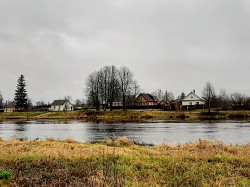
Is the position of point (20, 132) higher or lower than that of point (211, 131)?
lower

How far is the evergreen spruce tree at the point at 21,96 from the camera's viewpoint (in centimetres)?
8006

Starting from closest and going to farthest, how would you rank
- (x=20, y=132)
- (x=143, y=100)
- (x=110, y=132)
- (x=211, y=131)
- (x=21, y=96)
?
(x=211, y=131), (x=110, y=132), (x=20, y=132), (x=21, y=96), (x=143, y=100)

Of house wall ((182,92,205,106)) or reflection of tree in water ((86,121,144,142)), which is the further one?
house wall ((182,92,205,106))

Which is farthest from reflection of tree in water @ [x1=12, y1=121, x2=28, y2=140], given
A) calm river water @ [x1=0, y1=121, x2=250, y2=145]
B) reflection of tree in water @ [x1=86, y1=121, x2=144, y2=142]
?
reflection of tree in water @ [x1=86, y1=121, x2=144, y2=142]

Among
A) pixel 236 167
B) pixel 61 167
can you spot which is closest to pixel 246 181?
pixel 236 167

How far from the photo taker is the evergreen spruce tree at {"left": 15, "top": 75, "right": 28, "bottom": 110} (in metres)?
80.1

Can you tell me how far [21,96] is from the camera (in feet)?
266

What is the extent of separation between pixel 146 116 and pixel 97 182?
161 feet

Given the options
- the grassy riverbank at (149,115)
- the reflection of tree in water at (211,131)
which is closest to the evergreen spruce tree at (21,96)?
the grassy riverbank at (149,115)

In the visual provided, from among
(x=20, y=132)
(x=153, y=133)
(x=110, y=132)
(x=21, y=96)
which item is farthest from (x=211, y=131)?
(x=21, y=96)

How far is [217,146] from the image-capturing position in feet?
39.8

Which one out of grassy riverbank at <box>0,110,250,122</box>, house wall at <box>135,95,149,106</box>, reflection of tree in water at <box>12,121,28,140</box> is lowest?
reflection of tree in water at <box>12,121,28,140</box>

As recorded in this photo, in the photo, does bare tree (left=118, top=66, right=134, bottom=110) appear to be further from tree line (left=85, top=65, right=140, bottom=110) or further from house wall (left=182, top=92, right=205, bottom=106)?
house wall (left=182, top=92, right=205, bottom=106)

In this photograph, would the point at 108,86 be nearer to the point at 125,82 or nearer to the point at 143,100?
the point at 125,82
